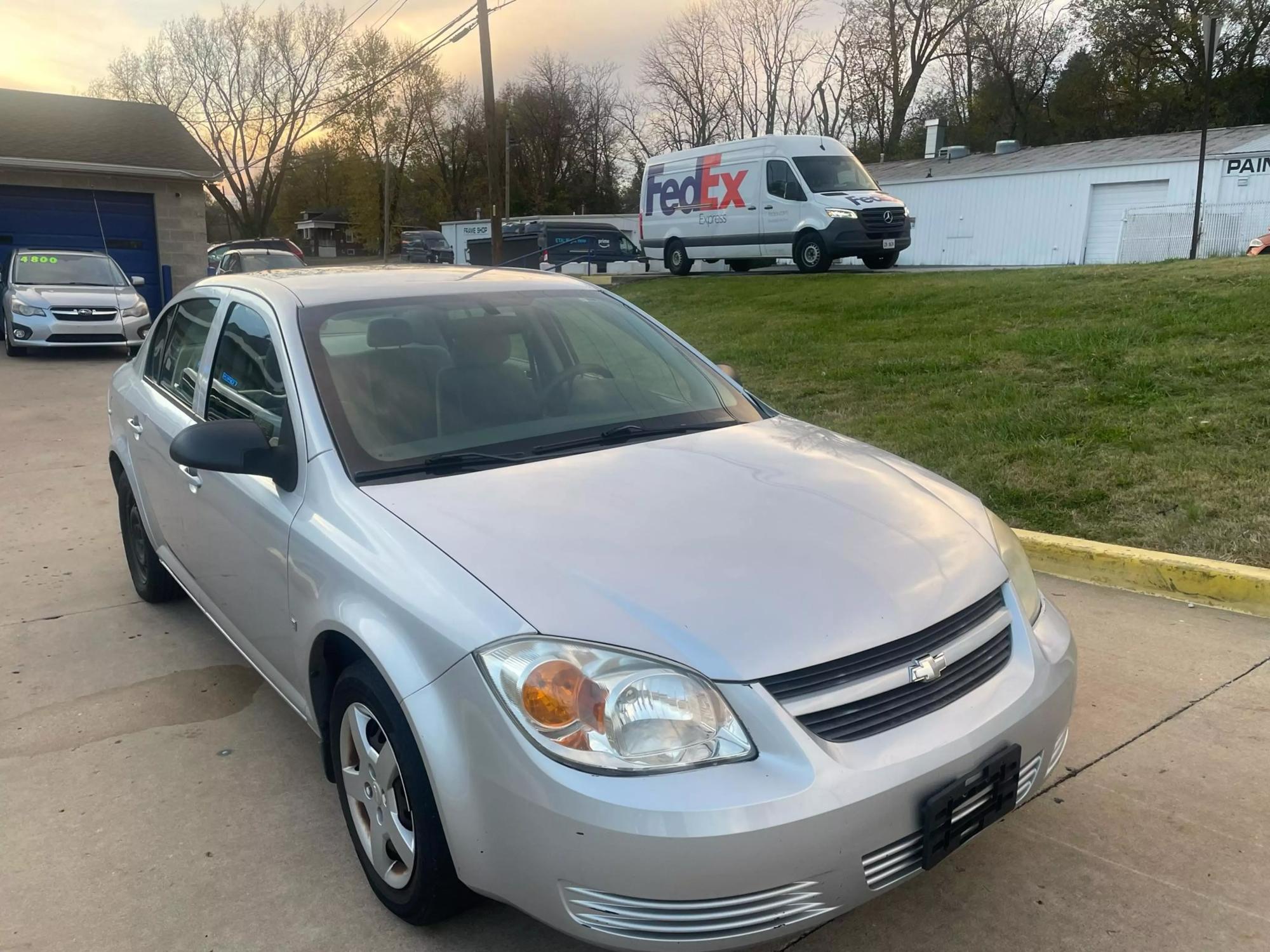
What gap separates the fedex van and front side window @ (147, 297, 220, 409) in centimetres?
1468

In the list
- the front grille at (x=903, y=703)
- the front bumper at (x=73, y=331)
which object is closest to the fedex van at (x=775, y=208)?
the front bumper at (x=73, y=331)

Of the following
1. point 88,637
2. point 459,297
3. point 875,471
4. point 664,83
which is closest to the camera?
point 875,471

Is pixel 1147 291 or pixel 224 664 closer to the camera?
pixel 224 664

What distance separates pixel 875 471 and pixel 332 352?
1708 mm

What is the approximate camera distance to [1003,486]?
5379mm

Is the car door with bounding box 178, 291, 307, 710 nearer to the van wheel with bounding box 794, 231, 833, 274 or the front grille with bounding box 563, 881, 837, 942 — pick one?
the front grille with bounding box 563, 881, 837, 942

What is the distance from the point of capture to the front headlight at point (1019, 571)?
2.53 meters

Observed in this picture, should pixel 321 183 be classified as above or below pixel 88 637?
above

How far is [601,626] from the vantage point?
6.61 feet

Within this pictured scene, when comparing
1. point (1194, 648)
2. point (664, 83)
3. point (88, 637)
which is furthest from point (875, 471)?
point (664, 83)

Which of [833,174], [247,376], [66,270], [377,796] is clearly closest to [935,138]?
[833,174]

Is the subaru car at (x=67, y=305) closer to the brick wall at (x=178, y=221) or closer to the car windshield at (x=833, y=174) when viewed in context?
the brick wall at (x=178, y=221)

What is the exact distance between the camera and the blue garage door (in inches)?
759

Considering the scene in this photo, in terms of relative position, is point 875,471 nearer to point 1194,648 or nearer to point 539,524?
point 539,524
